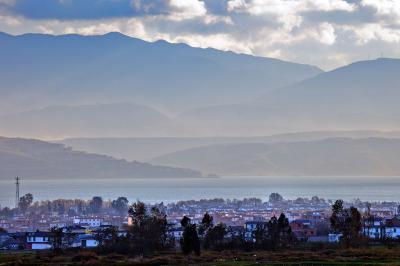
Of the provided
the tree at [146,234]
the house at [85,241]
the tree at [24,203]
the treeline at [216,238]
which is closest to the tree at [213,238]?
the treeline at [216,238]

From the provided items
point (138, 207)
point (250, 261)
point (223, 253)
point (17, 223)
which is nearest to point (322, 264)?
point (250, 261)

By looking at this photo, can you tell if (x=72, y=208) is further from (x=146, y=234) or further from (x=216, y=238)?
(x=146, y=234)

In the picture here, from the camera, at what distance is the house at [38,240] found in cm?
9262

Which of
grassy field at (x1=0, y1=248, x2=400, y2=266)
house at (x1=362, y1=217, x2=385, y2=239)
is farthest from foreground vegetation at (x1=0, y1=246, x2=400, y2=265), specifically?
house at (x1=362, y1=217, x2=385, y2=239)

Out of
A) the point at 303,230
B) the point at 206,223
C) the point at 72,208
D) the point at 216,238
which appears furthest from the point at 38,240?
the point at 72,208

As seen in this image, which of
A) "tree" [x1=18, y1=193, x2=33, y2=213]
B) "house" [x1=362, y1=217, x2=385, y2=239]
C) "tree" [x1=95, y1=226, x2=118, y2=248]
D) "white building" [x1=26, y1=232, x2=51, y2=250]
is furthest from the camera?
"tree" [x1=18, y1=193, x2=33, y2=213]

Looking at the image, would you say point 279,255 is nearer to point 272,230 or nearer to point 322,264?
point 322,264

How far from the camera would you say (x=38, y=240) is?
312 ft

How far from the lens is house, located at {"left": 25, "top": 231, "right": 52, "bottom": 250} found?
92625 millimetres

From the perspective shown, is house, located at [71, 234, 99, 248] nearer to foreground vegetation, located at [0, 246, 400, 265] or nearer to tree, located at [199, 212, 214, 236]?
tree, located at [199, 212, 214, 236]

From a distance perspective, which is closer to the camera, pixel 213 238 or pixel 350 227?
pixel 350 227

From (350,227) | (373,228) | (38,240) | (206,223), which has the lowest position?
(38,240)

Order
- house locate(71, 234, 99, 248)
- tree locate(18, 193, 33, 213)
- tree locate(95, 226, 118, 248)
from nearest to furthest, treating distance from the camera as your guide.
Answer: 1. tree locate(95, 226, 118, 248)
2. house locate(71, 234, 99, 248)
3. tree locate(18, 193, 33, 213)

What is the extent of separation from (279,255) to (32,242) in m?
38.4
